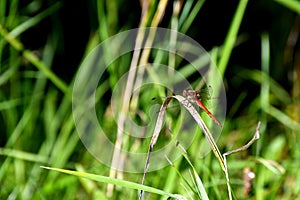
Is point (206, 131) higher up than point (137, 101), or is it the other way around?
point (137, 101)

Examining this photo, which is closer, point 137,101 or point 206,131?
point 206,131

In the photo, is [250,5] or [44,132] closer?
[44,132]

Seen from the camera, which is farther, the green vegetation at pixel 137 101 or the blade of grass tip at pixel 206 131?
the green vegetation at pixel 137 101

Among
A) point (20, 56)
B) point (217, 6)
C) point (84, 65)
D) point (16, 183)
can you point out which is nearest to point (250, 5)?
point (217, 6)

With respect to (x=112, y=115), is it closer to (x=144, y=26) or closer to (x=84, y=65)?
(x=84, y=65)

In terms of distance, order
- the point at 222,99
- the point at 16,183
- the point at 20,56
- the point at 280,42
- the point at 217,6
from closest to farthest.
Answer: the point at 16,183
the point at 222,99
the point at 20,56
the point at 217,6
the point at 280,42

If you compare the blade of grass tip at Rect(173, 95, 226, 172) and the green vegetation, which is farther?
the green vegetation

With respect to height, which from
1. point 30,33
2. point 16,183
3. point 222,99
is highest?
point 30,33

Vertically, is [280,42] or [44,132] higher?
[280,42]
